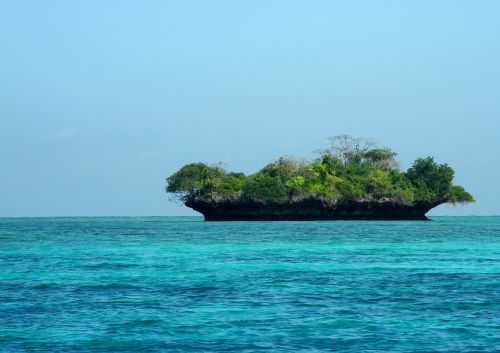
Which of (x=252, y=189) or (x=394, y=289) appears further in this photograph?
(x=252, y=189)

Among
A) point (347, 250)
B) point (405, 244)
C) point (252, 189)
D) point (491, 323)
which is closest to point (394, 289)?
point (491, 323)

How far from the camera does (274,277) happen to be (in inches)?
1141

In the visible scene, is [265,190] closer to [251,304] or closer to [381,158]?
[381,158]

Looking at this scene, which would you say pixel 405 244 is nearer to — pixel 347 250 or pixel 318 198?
pixel 347 250

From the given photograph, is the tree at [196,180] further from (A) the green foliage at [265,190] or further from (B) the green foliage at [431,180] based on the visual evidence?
(B) the green foliage at [431,180]

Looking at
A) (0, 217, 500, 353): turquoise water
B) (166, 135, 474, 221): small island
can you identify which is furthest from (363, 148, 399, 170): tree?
(0, 217, 500, 353): turquoise water

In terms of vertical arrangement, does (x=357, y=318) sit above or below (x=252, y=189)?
below

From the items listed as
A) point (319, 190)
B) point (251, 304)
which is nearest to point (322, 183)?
point (319, 190)

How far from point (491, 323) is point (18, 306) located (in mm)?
10794

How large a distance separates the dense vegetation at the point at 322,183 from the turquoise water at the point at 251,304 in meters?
63.4

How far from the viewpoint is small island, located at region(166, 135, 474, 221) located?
338 feet

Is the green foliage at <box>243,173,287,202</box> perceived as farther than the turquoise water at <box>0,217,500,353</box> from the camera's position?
Yes

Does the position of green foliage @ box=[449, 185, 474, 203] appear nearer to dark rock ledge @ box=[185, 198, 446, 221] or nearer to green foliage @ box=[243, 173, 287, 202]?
dark rock ledge @ box=[185, 198, 446, 221]

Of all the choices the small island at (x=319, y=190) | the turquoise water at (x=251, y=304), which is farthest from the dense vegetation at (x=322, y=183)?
the turquoise water at (x=251, y=304)
